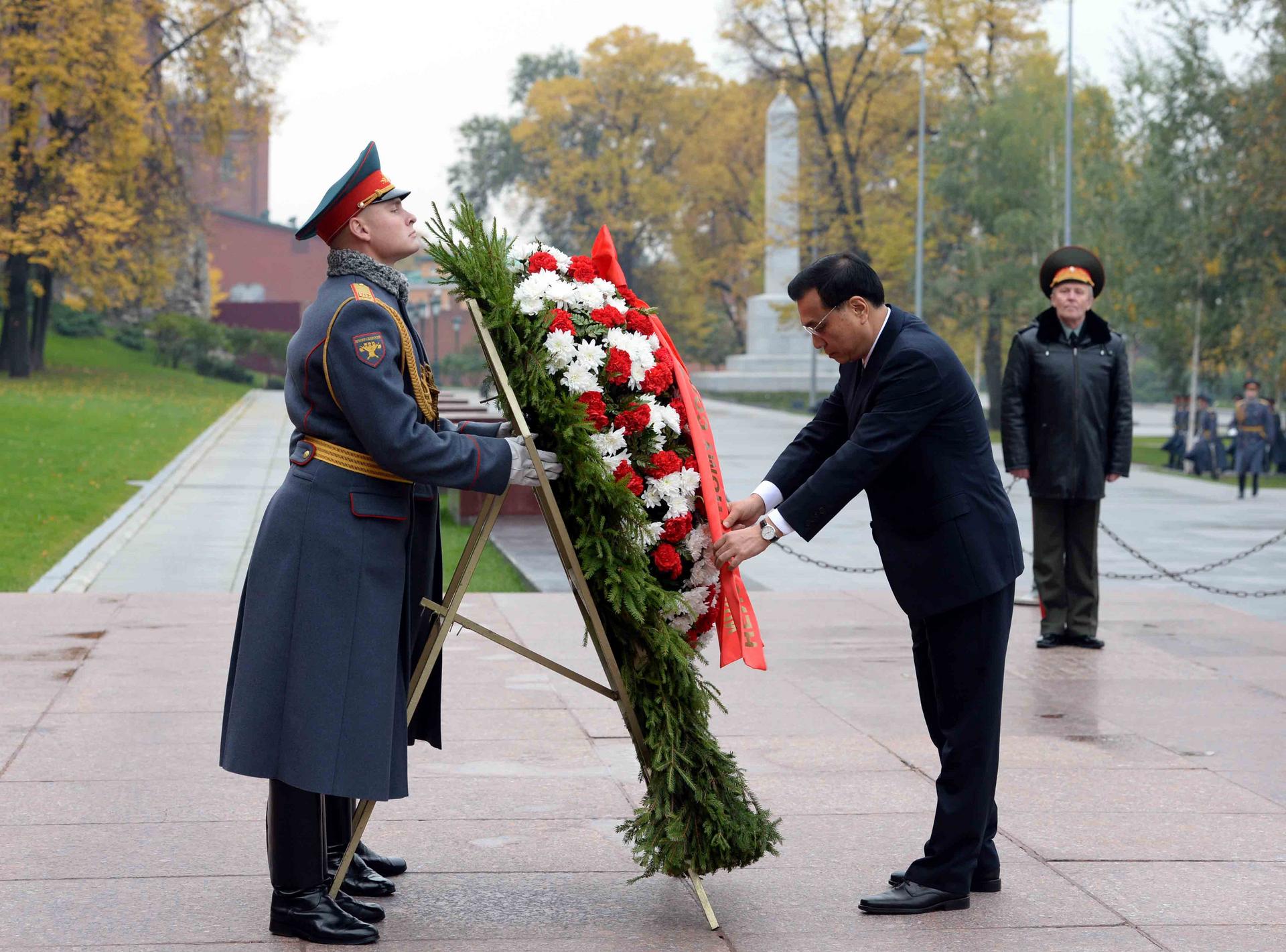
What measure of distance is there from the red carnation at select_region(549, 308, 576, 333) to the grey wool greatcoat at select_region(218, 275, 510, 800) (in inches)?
13.3

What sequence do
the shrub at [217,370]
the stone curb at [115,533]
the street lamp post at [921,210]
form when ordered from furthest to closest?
the shrub at [217,370], the street lamp post at [921,210], the stone curb at [115,533]

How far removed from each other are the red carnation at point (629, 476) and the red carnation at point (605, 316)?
370 mm

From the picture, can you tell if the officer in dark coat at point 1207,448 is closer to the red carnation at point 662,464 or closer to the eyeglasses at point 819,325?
the eyeglasses at point 819,325

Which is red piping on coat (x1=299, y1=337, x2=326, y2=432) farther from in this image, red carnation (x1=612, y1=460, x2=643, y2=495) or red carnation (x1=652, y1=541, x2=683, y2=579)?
red carnation (x1=652, y1=541, x2=683, y2=579)

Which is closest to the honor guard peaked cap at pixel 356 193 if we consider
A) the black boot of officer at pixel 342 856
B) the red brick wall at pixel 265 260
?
the black boot of officer at pixel 342 856

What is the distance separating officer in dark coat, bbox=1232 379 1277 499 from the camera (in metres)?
21.3

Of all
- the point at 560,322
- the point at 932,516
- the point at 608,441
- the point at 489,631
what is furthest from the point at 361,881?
the point at 932,516

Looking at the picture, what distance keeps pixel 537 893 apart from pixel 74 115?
36371mm

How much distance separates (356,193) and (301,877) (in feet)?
5.91

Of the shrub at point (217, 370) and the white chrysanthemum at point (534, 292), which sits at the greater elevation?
the white chrysanthemum at point (534, 292)

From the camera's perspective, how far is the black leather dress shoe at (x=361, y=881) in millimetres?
4496

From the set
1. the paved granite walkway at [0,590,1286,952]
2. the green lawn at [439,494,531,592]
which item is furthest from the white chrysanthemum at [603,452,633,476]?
the green lawn at [439,494,531,592]

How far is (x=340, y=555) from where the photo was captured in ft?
13.4

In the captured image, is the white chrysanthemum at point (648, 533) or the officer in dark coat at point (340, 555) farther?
the white chrysanthemum at point (648, 533)
